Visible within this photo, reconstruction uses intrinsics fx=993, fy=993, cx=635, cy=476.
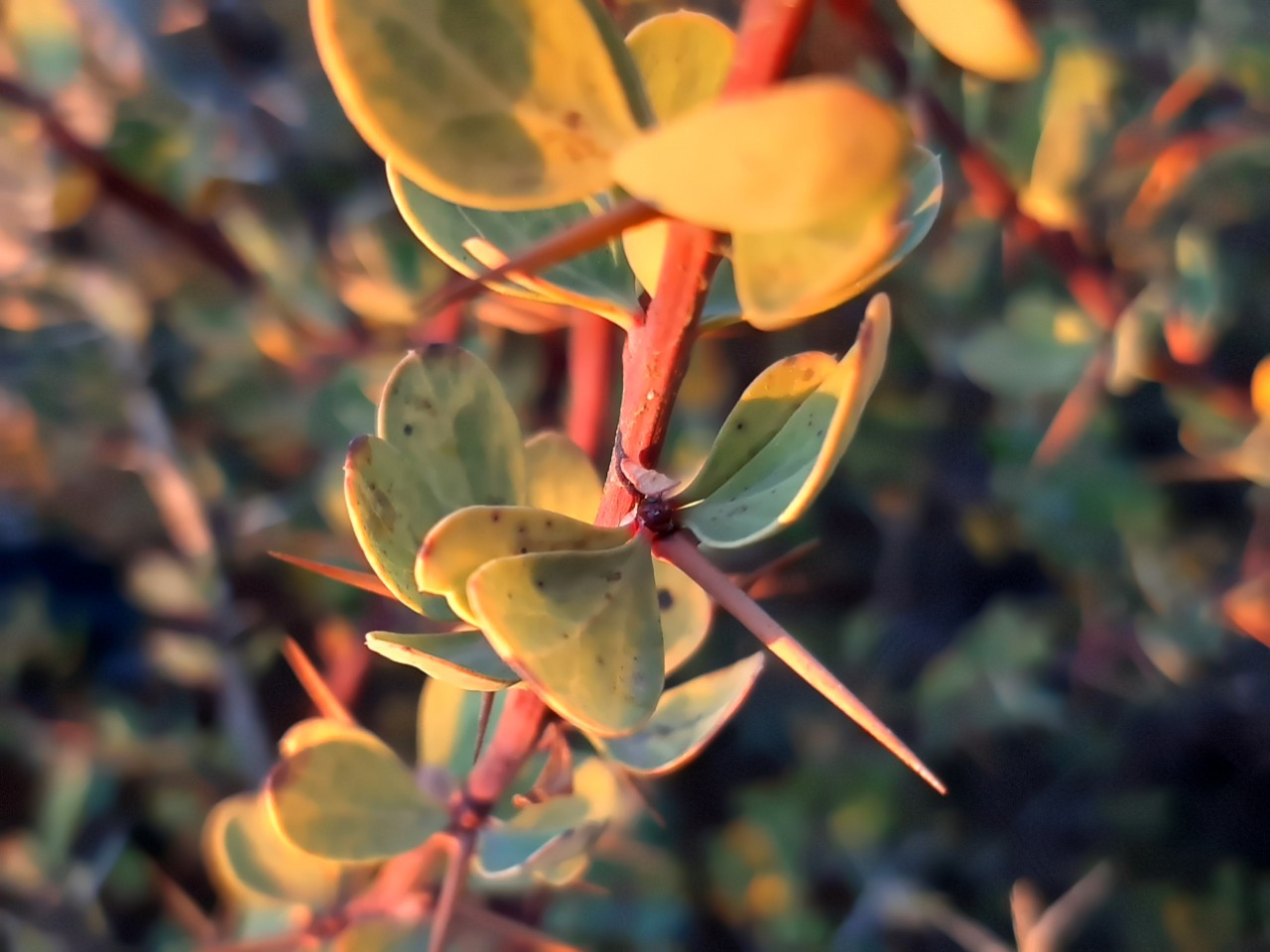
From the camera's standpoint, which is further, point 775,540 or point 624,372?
point 775,540

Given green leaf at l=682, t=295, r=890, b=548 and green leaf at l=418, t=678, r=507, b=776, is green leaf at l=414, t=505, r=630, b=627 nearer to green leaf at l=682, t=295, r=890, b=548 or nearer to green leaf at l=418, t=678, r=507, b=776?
green leaf at l=682, t=295, r=890, b=548

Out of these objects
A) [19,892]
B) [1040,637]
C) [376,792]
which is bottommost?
[19,892]

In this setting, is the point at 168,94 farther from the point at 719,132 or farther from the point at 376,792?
the point at 719,132

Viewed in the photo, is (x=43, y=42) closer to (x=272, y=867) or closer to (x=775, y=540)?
(x=272, y=867)

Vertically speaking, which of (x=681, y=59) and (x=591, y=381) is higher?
(x=681, y=59)

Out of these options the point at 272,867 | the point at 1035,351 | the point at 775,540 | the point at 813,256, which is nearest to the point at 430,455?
the point at 813,256

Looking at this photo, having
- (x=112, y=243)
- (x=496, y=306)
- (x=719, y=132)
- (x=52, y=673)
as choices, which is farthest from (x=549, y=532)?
(x=52, y=673)
